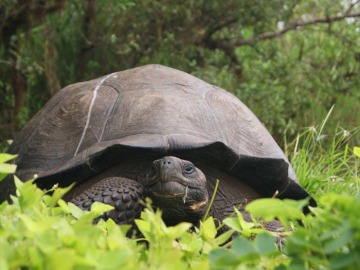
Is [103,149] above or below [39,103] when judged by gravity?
above

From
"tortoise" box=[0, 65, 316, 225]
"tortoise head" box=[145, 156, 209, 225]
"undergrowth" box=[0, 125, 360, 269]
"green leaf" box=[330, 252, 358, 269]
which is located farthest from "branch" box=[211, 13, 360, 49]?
"green leaf" box=[330, 252, 358, 269]

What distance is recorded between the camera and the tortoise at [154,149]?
328 centimetres

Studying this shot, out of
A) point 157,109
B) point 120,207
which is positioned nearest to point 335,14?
point 157,109

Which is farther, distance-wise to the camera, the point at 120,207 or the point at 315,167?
the point at 315,167

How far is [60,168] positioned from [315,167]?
189 centimetres

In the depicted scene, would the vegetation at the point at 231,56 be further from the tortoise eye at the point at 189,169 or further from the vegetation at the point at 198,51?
the tortoise eye at the point at 189,169

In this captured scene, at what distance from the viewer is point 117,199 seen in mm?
3254

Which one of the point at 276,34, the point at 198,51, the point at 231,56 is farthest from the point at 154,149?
the point at 276,34

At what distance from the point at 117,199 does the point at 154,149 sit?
0.27 m

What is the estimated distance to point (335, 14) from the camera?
6887 millimetres

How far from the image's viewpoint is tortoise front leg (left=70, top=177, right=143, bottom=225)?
323 centimetres

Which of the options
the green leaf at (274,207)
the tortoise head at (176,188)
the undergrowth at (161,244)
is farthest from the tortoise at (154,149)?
the green leaf at (274,207)

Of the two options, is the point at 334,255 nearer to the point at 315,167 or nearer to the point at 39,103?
the point at 315,167

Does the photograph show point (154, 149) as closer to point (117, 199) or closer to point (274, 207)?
point (117, 199)
